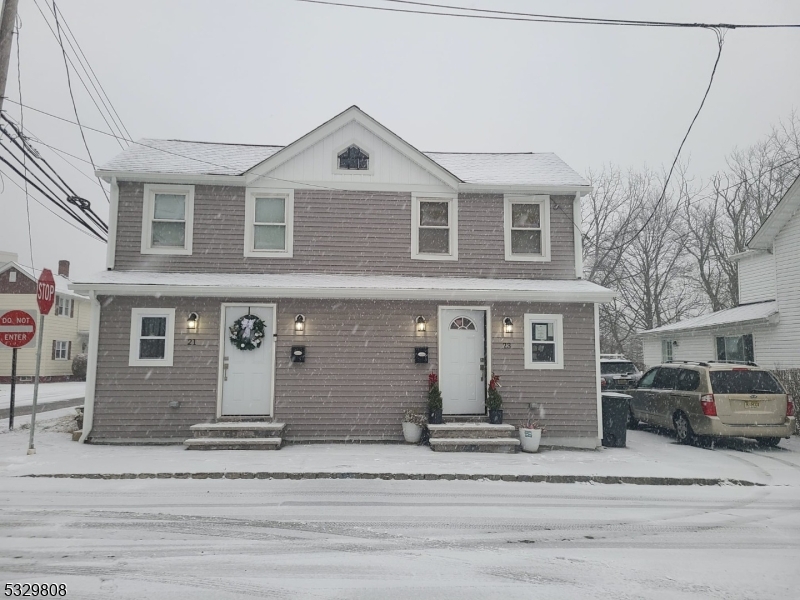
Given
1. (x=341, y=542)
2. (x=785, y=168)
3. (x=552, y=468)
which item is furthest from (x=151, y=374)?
(x=785, y=168)

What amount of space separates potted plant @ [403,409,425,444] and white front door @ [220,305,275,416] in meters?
2.74

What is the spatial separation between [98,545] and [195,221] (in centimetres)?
761

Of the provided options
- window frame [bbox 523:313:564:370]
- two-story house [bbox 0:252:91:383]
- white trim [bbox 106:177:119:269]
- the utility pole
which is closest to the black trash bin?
window frame [bbox 523:313:564:370]

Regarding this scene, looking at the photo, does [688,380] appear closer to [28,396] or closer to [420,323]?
[420,323]

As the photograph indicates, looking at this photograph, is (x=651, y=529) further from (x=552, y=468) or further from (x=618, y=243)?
(x=618, y=243)

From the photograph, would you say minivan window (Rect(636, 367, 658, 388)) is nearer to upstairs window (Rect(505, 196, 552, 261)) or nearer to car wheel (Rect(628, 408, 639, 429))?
car wheel (Rect(628, 408, 639, 429))

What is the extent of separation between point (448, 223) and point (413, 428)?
4.47 m

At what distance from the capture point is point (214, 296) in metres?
10.8

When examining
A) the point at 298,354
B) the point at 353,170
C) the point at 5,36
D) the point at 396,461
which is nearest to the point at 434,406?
the point at 396,461

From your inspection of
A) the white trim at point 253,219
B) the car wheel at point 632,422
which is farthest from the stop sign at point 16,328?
the car wheel at point 632,422

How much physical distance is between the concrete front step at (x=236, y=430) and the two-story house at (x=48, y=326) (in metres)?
21.3

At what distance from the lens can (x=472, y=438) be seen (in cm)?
1032

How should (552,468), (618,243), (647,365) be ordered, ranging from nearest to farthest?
(552,468)
(647,365)
(618,243)

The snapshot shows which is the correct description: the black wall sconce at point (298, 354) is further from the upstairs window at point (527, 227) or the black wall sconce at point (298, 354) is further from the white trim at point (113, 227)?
the upstairs window at point (527, 227)
